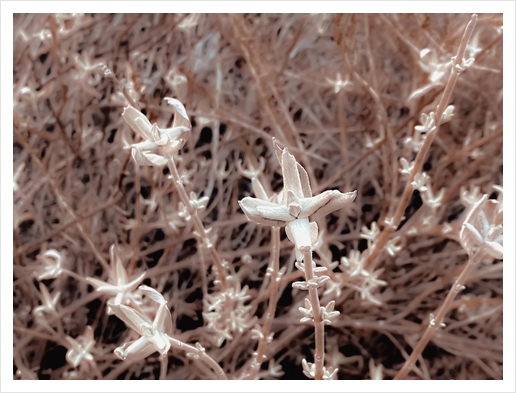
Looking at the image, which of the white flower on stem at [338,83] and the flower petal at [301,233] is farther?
the white flower on stem at [338,83]

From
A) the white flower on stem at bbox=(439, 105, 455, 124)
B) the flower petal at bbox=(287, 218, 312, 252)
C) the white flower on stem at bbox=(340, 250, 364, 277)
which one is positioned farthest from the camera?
the white flower on stem at bbox=(340, 250, 364, 277)

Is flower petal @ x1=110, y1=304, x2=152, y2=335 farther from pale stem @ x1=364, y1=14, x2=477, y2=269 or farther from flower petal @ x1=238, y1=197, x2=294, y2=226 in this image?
pale stem @ x1=364, y1=14, x2=477, y2=269

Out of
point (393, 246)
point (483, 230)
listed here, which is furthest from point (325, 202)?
point (393, 246)

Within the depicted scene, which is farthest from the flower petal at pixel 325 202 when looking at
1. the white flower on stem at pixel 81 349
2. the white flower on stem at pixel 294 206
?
the white flower on stem at pixel 81 349

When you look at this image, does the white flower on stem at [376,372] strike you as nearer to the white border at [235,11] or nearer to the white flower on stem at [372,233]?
the white border at [235,11]

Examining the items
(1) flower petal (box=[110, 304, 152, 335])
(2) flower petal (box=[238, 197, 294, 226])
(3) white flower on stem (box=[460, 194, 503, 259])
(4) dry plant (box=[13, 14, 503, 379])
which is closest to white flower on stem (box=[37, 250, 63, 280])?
(4) dry plant (box=[13, 14, 503, 379])

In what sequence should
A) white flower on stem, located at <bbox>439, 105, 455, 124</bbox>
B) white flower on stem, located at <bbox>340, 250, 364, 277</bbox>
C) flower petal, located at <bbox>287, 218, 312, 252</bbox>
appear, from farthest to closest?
white flower on stem, located at <bbox>340, 250, 364, 277</bbox>, white flower on stem, located at <bbox>439, 105, 455, 124</bbox>, flower petal, located at <bbox>287, 218, 312, 252</bbox>

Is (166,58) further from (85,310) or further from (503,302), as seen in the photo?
(503,302)
